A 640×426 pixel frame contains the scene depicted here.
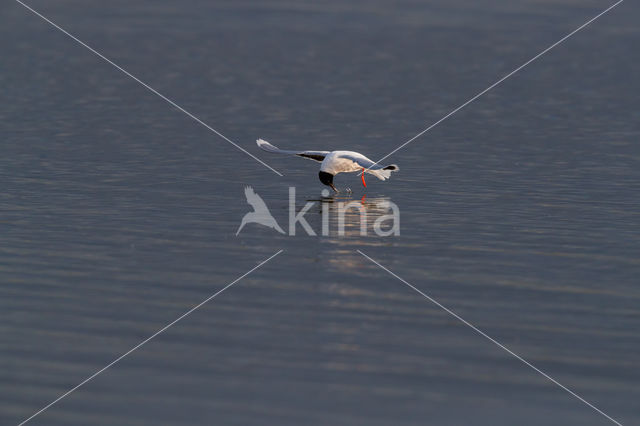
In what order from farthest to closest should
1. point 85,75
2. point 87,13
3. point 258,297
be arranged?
point 87,13
point 85,75
point 258,297

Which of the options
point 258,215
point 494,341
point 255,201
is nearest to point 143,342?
point 494,341

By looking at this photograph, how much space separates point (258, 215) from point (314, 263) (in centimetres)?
444

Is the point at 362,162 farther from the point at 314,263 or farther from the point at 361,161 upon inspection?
the point at 314,263

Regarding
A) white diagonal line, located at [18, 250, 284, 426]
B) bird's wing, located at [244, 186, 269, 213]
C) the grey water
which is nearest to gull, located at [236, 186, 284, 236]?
bird's wing, located at [244, 186, 269, 213]

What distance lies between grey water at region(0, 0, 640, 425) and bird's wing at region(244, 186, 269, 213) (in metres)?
0.26

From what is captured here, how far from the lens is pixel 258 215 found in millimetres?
23250

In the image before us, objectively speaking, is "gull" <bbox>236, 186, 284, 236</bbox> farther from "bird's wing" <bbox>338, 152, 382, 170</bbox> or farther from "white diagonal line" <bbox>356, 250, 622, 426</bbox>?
"white diagonal line" <bbox>356, 250, 622, 426</bbox>

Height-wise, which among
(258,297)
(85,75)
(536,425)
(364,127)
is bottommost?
(536,425)

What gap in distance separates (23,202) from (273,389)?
12.8 meters

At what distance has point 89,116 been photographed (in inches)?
1634

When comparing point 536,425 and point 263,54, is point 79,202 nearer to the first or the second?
point 536,425

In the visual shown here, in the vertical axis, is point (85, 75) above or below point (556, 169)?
above

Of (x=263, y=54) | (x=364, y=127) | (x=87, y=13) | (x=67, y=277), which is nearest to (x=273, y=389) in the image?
(x=67, y=277)

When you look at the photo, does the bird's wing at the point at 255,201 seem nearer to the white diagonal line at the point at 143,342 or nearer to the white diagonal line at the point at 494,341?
the white diagonal line at the point at 143,342
